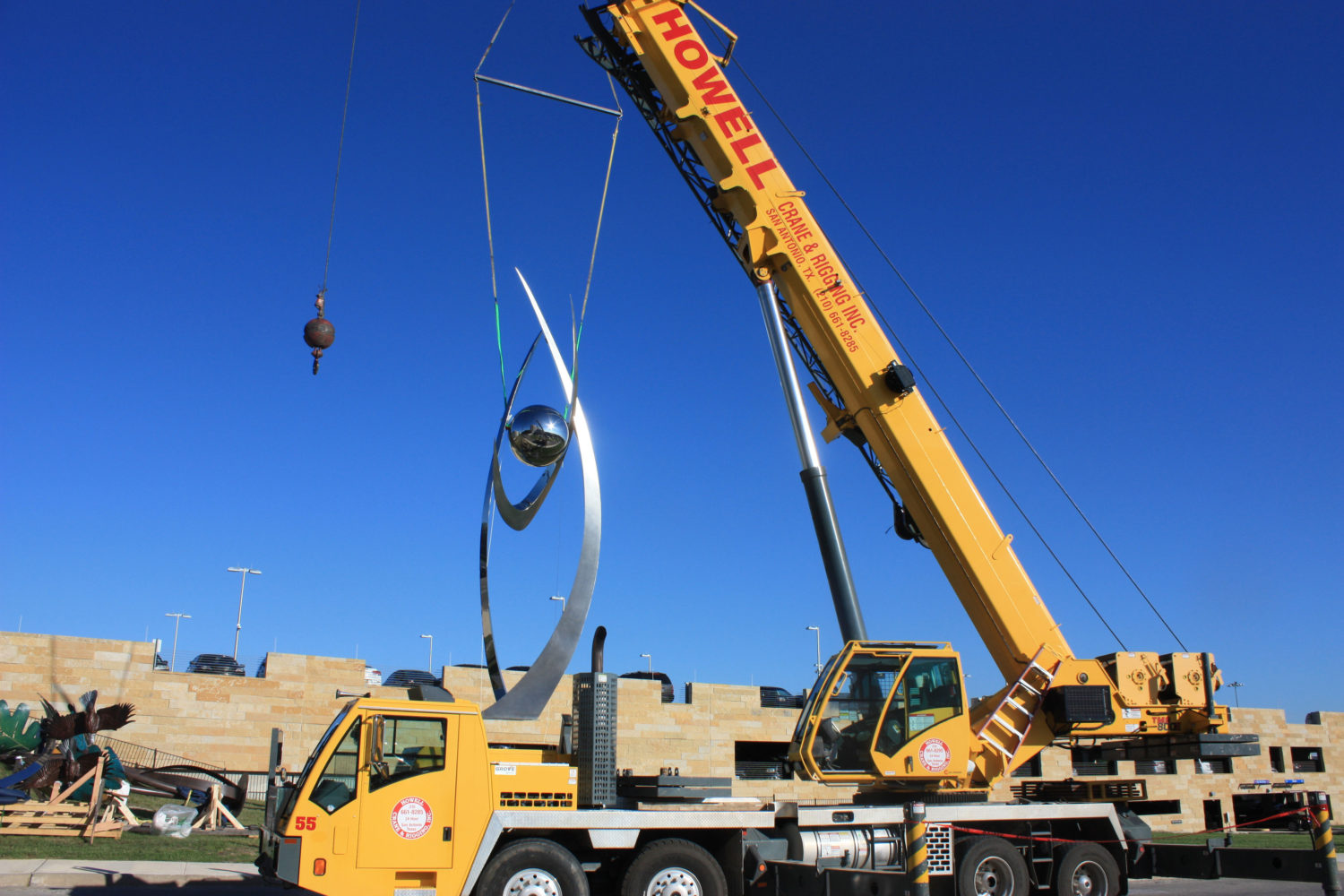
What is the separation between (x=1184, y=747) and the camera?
42.0ft

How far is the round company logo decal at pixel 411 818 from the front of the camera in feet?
29.6

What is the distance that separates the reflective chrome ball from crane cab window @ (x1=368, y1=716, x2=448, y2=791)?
4196mm

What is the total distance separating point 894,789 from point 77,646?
21934mm

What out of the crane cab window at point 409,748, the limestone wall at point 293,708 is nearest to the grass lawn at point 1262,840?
the limestone wall at point 293,708

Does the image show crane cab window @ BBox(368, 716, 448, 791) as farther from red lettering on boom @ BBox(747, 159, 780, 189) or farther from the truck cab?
red lettering on boom @ BBox(747, 159, 780, 189)

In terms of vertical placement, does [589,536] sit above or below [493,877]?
above

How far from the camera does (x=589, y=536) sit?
12.7 meters

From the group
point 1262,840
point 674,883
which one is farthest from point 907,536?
point 1262,840

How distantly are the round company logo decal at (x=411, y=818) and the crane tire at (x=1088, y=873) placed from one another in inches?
294

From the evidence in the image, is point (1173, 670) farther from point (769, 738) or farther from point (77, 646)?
point (77, 646)

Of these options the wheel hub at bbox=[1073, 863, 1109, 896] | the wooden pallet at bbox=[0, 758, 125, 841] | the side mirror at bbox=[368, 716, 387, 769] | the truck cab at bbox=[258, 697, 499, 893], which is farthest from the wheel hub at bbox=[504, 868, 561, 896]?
the wooden pallet at bbox=[0, 758, 125, 841]

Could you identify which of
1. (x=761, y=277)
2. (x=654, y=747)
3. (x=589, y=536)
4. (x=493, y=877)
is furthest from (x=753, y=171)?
(x=654, y=747)

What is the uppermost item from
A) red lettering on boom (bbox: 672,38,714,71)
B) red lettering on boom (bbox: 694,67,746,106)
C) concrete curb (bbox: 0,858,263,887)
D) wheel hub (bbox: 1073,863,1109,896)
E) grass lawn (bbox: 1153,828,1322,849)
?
red lettering on boom (bbox: 672,38,714,71)

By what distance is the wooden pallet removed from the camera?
1625cm
